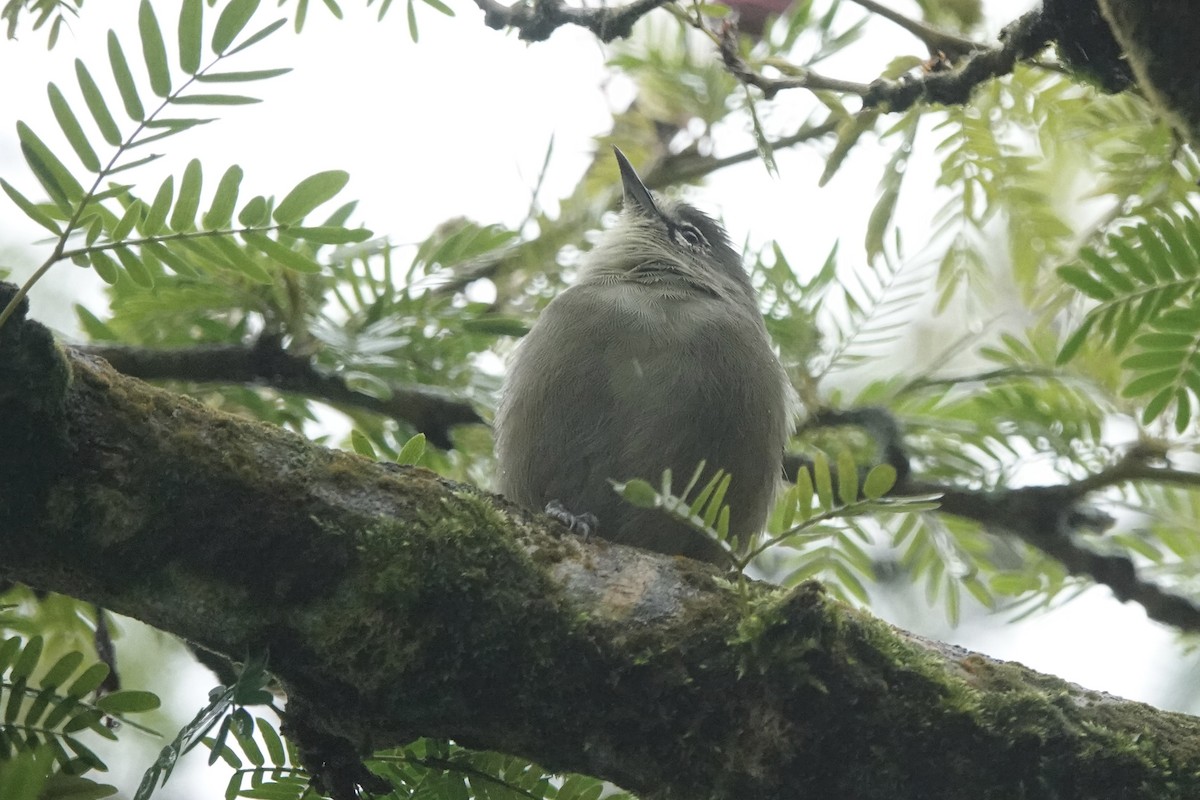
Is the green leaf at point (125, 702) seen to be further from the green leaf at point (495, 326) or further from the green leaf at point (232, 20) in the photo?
the green leaf at point (495, 326)

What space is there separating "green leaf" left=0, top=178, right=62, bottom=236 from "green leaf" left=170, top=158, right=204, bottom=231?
0.95ft

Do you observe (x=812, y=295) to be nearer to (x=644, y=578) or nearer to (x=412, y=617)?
(x=644, y=578)

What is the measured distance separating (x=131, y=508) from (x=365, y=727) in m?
0.74

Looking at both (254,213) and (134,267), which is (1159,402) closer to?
(254,213)

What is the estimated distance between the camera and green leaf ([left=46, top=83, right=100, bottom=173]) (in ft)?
9.10

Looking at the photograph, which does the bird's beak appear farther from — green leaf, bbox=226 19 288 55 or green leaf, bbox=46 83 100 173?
green leaf, bbox=46 83 100 173

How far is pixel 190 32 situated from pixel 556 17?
1.25 meters

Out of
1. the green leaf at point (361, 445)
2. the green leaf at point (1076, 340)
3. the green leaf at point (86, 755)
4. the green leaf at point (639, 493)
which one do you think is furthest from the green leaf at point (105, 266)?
the green leaf at point (1076, 340)

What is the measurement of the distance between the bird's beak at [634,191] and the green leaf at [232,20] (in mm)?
2768

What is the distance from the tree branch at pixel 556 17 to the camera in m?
3.62

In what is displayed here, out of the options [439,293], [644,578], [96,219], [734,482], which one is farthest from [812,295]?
[96,219]

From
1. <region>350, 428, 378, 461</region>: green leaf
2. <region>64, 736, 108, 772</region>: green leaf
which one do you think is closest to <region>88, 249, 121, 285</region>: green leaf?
<region>350, 428, 378, 461</region>: green leaf

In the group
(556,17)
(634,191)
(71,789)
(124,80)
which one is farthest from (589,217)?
(71,789)

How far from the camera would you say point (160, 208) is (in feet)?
9.75
